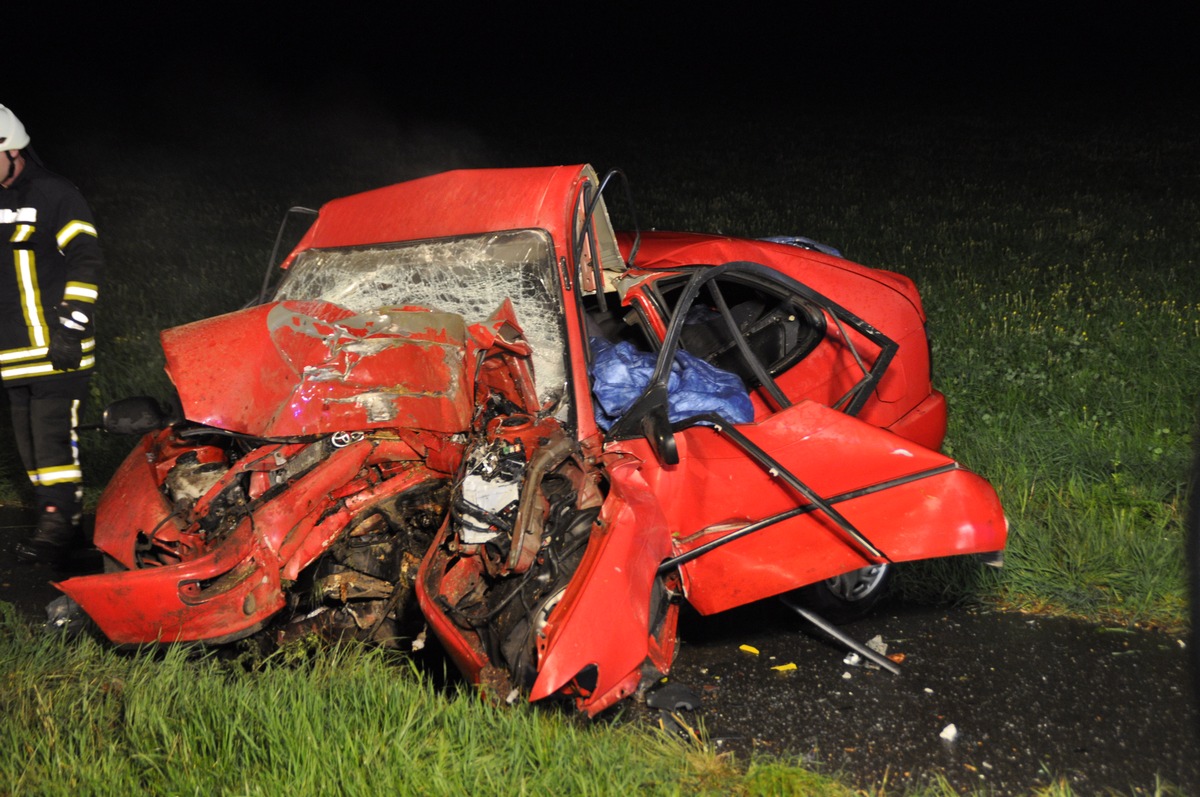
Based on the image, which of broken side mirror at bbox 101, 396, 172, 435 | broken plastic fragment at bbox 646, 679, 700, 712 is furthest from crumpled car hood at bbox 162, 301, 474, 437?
broken plastic fragment at bbox 646, 679, 700, 712

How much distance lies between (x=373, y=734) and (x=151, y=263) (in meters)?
9.33

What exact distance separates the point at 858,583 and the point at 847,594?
0.07m

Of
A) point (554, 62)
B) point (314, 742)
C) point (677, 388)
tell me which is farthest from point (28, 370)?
point (554, 62)

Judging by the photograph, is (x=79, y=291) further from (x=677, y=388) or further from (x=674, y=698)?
(x=674, y=698)

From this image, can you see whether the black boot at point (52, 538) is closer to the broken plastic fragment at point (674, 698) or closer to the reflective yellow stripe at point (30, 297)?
the reflective yellow stripe at point (30, 297)

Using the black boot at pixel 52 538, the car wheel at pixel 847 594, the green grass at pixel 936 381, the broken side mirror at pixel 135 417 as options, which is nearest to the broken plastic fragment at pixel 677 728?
the green grass at pixel 936 381

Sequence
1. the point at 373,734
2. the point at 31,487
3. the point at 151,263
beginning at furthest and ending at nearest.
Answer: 1. the point at 151,263
2. the point at 31,487
3. the point at 373,734

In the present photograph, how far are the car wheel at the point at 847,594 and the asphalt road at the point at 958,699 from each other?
9 cm

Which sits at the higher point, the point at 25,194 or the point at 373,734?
the point at 25,194

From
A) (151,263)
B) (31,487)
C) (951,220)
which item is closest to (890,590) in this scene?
(31,487)

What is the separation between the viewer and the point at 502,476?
3695 millimetres

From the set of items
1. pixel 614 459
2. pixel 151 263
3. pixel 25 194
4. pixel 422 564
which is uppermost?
pixel 25 194

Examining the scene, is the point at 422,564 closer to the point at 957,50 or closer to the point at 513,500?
the point at 513,500

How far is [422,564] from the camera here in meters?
3.60
